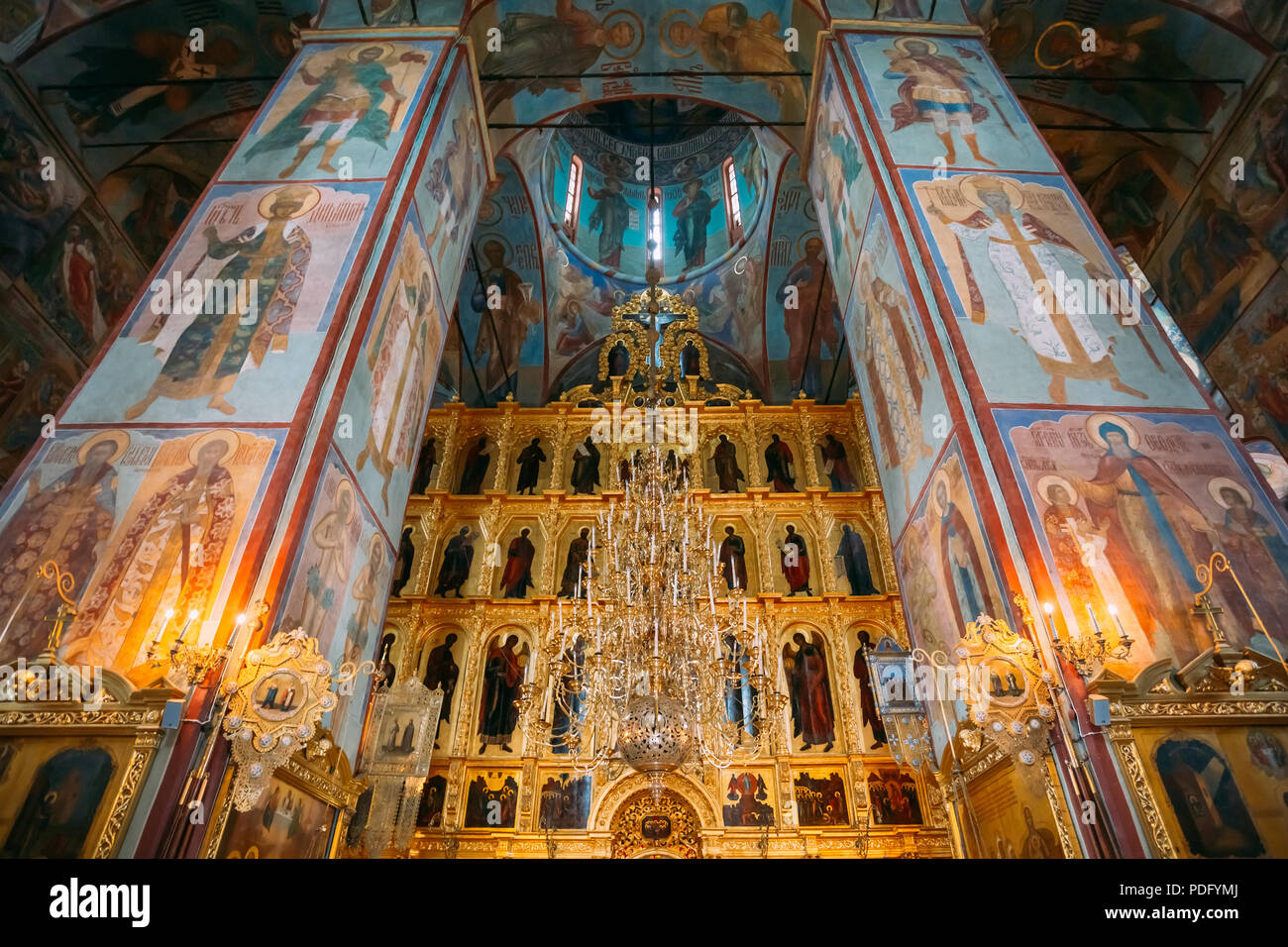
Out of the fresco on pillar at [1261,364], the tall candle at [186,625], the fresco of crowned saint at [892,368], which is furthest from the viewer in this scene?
the fresco on pillar at [1261,364]

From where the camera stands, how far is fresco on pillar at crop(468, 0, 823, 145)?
37.7 ft

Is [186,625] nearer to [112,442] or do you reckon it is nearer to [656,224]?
[112,442]

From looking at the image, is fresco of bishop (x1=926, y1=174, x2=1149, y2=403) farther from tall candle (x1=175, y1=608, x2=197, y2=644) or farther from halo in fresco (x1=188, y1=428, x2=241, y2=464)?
tall candle (x1=175, y1=608, x2=197, y2=644)

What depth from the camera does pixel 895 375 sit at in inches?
324

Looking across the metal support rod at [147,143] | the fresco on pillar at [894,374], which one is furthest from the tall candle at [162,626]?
the metal support rod at [147,143]

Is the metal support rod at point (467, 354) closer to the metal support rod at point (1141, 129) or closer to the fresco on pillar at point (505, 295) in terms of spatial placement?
the fresco on pillar at point (505, 295)

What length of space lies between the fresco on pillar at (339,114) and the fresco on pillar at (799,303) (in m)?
9.25

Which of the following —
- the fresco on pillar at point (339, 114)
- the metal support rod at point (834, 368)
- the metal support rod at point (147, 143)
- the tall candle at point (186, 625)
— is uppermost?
the metal support rod at point (834, 368)

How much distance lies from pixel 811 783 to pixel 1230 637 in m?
7.28

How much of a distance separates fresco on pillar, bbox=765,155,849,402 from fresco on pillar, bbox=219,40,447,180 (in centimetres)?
925

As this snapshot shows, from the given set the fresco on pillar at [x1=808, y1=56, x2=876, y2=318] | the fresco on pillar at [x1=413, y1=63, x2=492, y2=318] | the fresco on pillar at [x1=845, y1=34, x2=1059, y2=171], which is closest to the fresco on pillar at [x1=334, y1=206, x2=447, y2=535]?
the fresco on pillar at [x1=413, y1=63, x2=492, y2=318]

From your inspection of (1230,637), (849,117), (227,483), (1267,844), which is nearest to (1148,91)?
(849,117)

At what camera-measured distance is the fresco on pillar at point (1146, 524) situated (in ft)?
16.8

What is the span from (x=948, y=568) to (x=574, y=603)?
184 inches
